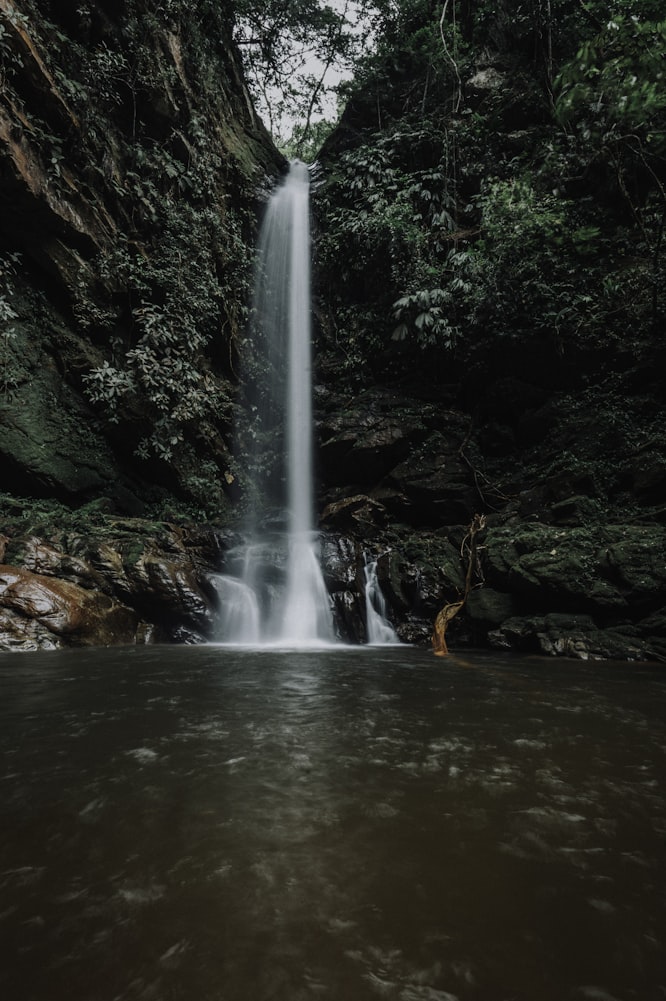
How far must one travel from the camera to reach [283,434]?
543 inches

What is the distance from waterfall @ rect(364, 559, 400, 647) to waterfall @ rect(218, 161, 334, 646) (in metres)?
0.71

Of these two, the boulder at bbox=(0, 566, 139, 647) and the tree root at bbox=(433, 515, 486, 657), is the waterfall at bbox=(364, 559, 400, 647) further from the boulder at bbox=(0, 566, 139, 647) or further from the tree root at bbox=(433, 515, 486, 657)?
the boulder at bbox=(0, 566, 139, 647)

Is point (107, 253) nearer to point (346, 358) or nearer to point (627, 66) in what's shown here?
point (346, 358)

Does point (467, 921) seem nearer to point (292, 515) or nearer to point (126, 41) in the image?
point (292, 515)

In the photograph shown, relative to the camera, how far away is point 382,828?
170 cm

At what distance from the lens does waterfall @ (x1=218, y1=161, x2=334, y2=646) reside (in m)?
8.74

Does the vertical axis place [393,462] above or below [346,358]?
below

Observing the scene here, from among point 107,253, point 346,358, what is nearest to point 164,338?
point 107,253

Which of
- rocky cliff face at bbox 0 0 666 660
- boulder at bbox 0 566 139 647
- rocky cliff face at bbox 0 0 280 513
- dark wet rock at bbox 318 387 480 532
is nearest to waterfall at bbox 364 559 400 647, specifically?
rocky cliff face at bbox 0 0 666 660

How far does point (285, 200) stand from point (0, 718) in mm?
17066

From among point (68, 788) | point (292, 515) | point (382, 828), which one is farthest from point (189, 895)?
point (292, 515)

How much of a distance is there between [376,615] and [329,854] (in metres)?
7.16

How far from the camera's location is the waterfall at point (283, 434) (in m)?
8.74

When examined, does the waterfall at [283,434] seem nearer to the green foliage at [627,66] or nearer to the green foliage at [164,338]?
the green foliage at [164,338]
